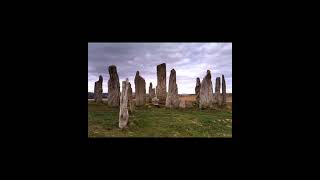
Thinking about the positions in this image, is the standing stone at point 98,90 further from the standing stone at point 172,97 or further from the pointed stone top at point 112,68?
the standing stone at point 172,97

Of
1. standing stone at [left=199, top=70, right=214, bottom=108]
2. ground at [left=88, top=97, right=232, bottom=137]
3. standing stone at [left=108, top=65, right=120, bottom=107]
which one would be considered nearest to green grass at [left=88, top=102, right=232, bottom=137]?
ground at [left=88, top=97, right=232, bottom=137]

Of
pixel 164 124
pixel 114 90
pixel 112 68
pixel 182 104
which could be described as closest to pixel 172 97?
pixel 182 104

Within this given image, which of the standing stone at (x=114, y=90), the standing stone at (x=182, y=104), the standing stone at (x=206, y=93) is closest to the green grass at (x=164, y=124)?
the standing stone at (x=114, y=90)

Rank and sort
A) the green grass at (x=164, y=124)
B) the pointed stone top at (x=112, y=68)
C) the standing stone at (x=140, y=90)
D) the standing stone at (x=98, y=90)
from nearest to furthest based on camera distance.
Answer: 1. the green grass at (x=164, y=124)
2. the pointed stone top at (x=112, y=68)
3. the standing stone at (x=140, y=90)
4. the standing stone at (x=98, y=90)

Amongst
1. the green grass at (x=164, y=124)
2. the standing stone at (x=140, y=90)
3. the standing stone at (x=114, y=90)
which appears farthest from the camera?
the standing stone at (x=140, y=90)

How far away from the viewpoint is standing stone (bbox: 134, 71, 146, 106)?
373 inches

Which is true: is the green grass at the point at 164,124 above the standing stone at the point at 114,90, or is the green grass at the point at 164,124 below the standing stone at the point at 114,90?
below

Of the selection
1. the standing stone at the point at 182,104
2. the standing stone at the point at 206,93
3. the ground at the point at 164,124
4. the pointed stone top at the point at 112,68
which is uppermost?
the pointed stone top at the point at 112,68

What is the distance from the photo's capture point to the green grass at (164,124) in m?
5.89

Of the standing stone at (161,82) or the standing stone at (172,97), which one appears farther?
the standing stone at (161,82)

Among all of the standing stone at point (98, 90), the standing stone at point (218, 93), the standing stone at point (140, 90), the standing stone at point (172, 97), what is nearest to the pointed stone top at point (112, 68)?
the standing stone at point (140, 90)
